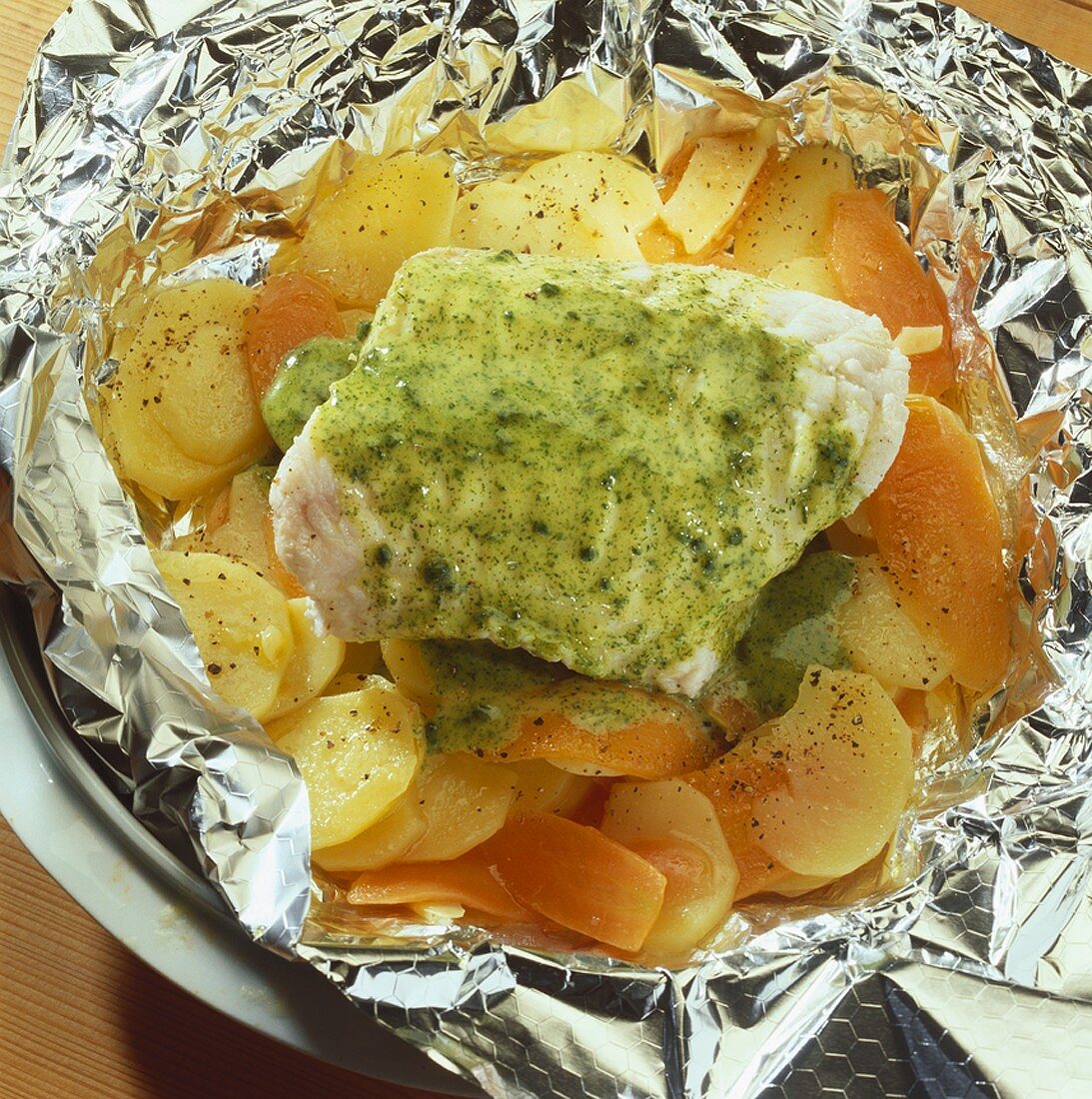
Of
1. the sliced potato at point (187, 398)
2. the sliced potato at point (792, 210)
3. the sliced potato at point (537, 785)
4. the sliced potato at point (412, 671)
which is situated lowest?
the sliced potato at point (537, 785)

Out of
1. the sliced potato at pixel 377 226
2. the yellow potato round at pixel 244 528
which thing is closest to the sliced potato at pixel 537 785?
the yellow potato round at pixel 244 528

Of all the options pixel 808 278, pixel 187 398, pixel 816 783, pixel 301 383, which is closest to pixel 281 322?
pixel 301 383

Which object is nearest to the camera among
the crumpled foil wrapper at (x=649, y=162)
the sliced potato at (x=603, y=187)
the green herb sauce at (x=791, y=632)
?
the crumpled foil wrapper at (x=649, y=162)

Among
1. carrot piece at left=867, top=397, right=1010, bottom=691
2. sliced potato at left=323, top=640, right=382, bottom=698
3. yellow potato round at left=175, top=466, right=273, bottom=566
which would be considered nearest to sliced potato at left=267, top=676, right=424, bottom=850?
sliced potato at left=323, top=640, right=382, bottom=698

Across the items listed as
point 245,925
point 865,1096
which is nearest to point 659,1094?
point 865,1096

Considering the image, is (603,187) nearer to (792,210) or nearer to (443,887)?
(792,210)

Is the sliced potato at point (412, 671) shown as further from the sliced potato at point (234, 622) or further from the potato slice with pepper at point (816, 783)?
the potato slice with pepper at point (816, 783)
